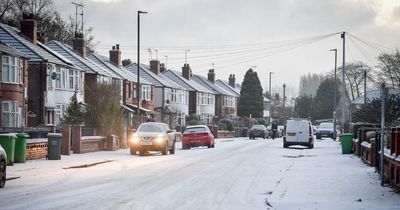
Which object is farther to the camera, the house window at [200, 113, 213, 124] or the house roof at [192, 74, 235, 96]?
the house roof at [192, 74, 235, 96]

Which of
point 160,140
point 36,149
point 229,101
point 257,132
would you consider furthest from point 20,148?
point 229,101

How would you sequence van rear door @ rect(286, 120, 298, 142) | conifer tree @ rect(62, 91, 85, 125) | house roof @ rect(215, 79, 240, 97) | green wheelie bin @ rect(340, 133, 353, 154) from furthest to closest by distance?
house roof @ rect(215, 79, 240, 97)
conifer tree @ rect(62, 91, 85, 125)
van rear door @ rect(286, 120, 298, 142)
green wheelie bin @ rect(340, 133, 353, 154)

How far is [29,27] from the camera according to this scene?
52.5 meters

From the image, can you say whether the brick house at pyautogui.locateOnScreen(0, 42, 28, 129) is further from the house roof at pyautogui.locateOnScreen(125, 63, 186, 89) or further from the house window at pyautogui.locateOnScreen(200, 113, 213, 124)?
the house window at pyautogui.locateOnScreen(200, 113, 213, 124)

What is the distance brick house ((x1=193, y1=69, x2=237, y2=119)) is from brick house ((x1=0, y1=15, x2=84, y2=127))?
5581cm

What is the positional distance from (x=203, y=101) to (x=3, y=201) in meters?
88.6

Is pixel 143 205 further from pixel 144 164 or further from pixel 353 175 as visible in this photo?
pixel 144 164

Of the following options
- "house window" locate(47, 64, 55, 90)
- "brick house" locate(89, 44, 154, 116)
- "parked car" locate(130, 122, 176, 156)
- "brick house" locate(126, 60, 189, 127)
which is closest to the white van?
"parked car" locate(130, 122, 176, 156)

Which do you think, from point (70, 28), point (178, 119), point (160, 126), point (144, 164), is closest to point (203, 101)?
point (178, 119)

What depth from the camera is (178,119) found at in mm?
87938

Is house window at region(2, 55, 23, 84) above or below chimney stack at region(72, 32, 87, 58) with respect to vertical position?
below

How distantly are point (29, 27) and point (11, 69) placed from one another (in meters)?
8.96

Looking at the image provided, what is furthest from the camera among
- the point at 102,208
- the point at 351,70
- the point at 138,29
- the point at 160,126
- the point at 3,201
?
the point at 351,70

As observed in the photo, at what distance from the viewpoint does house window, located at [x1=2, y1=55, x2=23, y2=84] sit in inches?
1720
